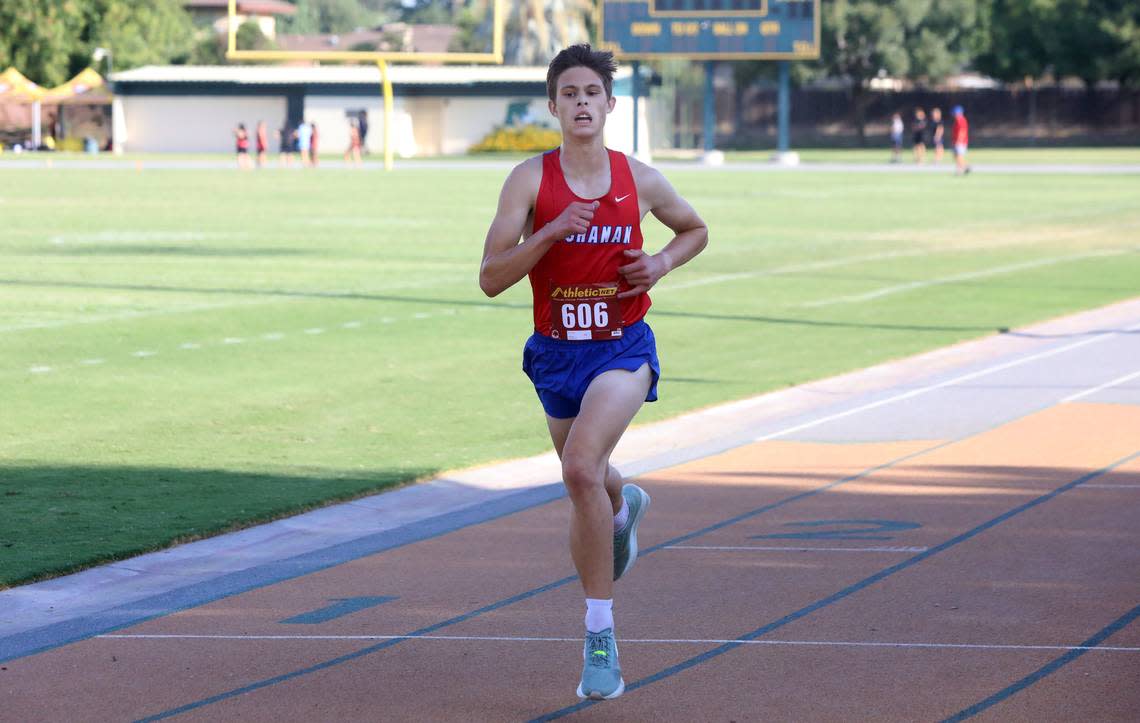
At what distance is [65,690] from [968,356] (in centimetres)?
998

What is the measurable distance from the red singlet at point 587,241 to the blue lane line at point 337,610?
154cm

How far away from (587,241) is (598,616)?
1.18 metres

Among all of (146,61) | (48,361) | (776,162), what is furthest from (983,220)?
(146,61)

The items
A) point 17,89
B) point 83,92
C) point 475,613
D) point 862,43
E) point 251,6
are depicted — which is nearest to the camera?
point 475,613

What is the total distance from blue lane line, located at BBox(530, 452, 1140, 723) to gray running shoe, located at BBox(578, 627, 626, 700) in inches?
3.6

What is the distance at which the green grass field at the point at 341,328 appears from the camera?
29.9ft

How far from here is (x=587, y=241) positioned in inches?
214

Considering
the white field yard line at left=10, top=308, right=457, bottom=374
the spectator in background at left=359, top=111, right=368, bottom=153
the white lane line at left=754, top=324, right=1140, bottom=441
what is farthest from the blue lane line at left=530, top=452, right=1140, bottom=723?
the spectator in background at left=359, top=111, right=368, bottom=153

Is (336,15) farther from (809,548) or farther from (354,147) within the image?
(809,548)

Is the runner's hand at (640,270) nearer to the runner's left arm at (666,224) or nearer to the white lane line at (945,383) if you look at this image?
the runner's left arm at (666,224)

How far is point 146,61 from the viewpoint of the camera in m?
87.7

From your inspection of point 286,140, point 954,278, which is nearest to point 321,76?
point 286,140

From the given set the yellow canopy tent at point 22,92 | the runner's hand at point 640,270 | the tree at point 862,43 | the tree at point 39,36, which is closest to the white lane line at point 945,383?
the runner's hand at point 640,270

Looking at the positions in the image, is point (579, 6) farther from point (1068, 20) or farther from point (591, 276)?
point (591, 276)
